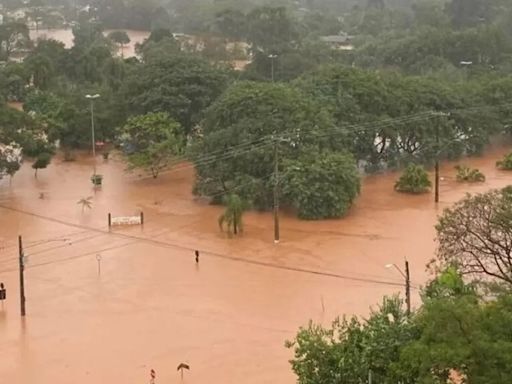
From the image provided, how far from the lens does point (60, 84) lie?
51406 millimetres

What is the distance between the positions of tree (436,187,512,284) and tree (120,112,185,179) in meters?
16.7

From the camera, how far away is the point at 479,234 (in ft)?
61.2

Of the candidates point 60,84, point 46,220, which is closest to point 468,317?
point 46,220

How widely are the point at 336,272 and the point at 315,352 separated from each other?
1064 cm

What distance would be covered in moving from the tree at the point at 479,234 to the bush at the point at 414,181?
13.2 metres

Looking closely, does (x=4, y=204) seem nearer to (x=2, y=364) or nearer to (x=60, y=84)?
(x=2, y=364)

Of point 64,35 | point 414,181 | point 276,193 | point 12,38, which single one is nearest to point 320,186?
point 276,193

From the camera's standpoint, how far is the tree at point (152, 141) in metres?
34.2

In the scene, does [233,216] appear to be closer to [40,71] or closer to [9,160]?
[9,160]

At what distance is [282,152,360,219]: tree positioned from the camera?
28852 millimetres

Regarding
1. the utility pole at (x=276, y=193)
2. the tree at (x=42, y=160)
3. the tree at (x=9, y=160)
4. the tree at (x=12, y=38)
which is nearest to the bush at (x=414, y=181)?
the utility pole at (x=276, y=193)

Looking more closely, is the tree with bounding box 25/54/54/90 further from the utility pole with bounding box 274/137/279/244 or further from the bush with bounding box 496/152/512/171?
the bush with bounding box 496/152/512/171

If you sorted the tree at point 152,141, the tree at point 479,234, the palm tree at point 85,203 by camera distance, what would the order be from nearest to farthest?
the tree at point 479,234
the palm tree at point 85,203
the tree at point 152,141

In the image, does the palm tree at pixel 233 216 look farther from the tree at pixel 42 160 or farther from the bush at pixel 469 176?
the bush at pixel 469 176
